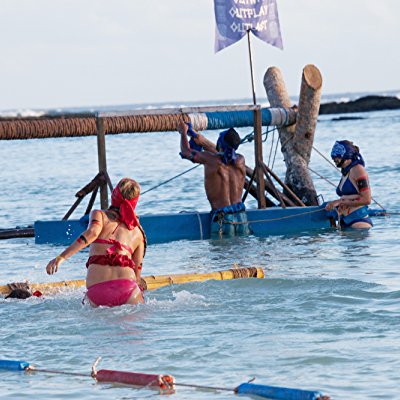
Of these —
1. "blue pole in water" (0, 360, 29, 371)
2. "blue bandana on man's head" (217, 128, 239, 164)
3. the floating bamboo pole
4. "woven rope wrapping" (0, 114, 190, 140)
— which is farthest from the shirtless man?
"blue pole in water" (0, 360, 29, 371)

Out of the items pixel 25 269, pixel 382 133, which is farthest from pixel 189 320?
pixel 382 133

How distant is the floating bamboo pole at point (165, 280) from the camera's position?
33.3 feet

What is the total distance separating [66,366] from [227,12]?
10.2m

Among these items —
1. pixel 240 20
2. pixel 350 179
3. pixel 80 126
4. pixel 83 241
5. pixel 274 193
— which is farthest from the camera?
pixel 240 20

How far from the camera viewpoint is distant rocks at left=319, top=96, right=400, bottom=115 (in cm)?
8750

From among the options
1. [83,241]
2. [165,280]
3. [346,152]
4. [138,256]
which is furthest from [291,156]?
[83,241]

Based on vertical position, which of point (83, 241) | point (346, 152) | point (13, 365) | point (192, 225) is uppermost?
point (346, 152)

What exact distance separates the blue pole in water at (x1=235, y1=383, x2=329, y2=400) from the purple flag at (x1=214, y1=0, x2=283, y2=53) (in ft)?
36.2

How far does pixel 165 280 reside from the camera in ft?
34.0

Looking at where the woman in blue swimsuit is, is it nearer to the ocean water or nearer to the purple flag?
the ocean water

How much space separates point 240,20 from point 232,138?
3698 millimetres

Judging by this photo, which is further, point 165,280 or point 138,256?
point 165,280

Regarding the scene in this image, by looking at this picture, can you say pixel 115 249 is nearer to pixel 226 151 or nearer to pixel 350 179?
pixel 226 151

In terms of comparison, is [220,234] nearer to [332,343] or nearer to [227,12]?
[227,12]
